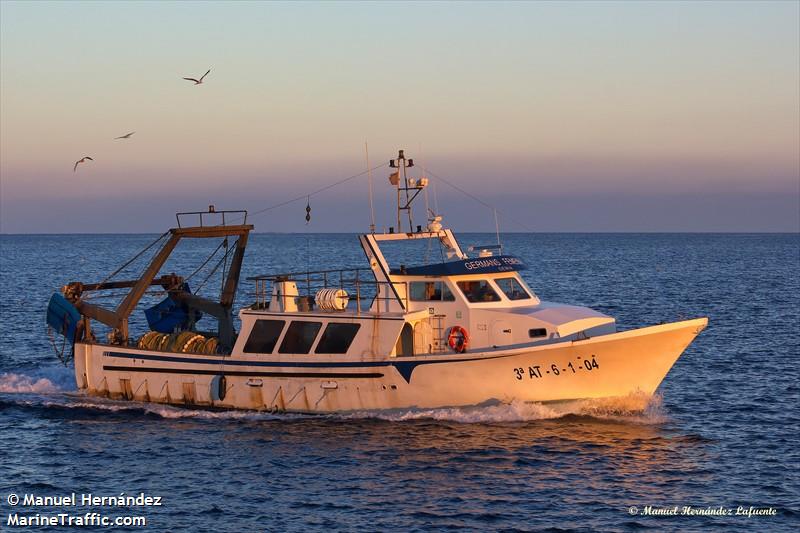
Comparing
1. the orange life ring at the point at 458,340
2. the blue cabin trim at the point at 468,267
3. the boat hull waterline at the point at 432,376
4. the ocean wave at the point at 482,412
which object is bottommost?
the ocean wave at the point at 482,412

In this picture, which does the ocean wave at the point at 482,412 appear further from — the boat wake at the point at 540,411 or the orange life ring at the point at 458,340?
the orange life ring at the point at 458,340

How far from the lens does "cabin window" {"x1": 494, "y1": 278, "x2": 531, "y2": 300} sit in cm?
2880

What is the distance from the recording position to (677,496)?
71.6ft

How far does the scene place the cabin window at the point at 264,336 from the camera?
94.2 feet

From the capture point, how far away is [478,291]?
28.5m

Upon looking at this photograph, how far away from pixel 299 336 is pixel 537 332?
653 cm

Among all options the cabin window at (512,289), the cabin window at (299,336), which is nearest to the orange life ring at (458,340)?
the cabin window at (512,289)

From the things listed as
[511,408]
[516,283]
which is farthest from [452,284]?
[511,408]

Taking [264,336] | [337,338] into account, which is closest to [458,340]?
[337,338]

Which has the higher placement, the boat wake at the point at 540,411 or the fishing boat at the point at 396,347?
the fishing boat at the point at 396,347

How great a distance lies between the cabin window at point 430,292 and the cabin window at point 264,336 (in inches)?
148

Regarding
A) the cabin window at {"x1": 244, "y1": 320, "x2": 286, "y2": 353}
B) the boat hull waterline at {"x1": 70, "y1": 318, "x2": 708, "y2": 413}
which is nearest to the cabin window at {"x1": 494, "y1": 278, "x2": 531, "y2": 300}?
the boat hull waterline at {"x1": 70, "y1": 318, "x2": 708, "y2": 413}

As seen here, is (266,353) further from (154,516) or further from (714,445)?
(714,445)

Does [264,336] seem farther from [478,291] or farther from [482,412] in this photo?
[482,412]
